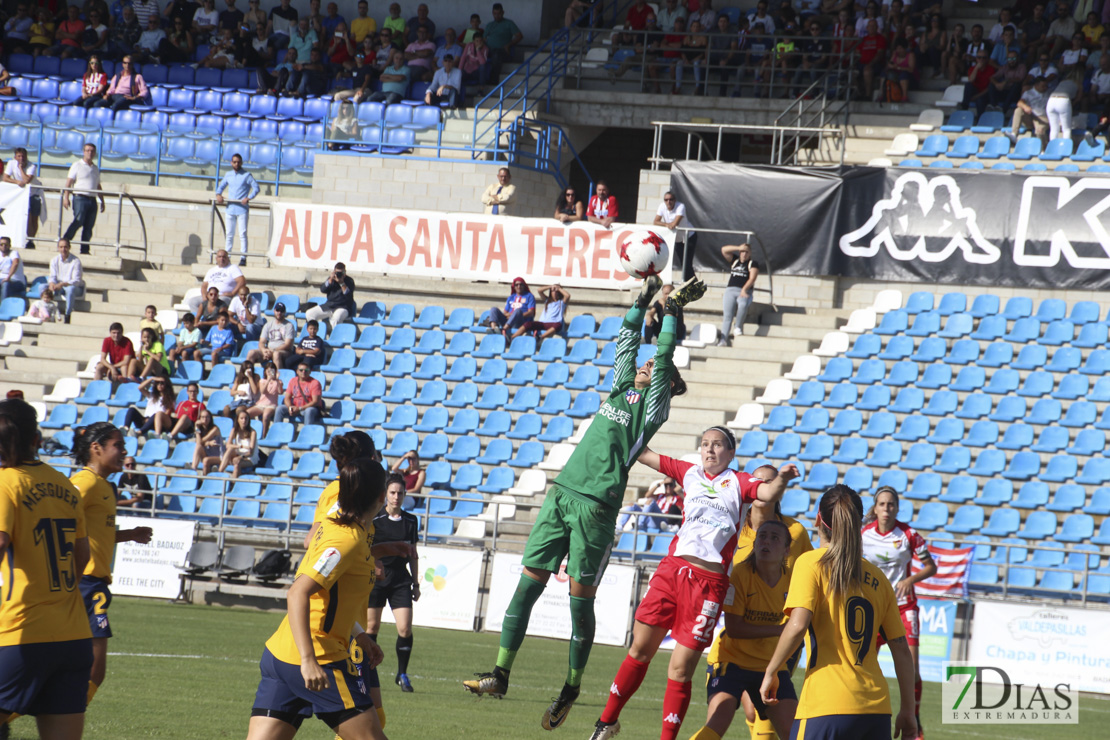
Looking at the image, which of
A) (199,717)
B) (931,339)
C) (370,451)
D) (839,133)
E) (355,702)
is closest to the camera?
(355,702)

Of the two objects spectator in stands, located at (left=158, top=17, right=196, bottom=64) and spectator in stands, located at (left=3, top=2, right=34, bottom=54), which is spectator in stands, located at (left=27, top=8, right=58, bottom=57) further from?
spectator in stands, located at (left=158, top=17, right=196, bottom=64)

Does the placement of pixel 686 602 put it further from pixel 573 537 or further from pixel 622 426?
pixel 622 426

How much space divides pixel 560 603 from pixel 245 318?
8053mm

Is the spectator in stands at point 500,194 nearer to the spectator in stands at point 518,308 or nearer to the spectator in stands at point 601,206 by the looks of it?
the spectator in stands at point 601,206

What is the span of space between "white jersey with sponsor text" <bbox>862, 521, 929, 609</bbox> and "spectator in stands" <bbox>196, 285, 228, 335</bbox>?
1364 centimetres

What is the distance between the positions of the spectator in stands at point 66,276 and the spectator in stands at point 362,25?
26.4ft

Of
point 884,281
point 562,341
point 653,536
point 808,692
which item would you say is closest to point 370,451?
point 808,692

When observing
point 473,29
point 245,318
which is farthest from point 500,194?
point 473,29

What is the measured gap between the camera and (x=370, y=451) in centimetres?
631

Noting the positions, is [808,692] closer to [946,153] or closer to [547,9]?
[946,153]

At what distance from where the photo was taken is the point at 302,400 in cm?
1969

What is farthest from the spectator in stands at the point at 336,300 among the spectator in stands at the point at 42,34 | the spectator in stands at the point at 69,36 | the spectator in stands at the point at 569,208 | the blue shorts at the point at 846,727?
the blue shorts at the point at 846,727

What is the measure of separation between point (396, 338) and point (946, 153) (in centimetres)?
927

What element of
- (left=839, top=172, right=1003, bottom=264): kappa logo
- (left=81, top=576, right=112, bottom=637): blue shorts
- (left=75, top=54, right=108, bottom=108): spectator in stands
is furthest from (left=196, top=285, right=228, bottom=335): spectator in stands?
(left=81, top=576, right=112, bottom=637): blue shorts
